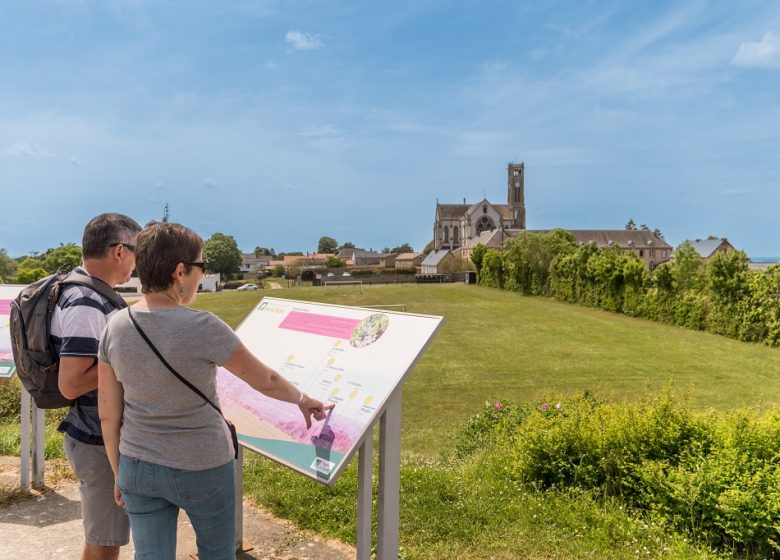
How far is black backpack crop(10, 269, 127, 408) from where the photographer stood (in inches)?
110

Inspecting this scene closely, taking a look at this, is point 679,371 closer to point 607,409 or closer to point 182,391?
point 607,409

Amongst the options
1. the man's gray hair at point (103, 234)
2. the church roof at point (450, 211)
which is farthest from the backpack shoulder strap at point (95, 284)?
the church roof at point (450, 211)

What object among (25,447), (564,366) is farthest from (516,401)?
(25,447)

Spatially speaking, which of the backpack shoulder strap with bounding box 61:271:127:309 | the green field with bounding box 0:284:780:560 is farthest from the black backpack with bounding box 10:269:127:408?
the green field with bounding box 0:284:780:560

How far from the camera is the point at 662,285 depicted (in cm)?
2722

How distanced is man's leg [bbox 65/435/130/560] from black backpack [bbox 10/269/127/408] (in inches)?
11.8

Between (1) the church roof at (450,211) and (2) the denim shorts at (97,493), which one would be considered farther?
(1) the church roof at (450,211)

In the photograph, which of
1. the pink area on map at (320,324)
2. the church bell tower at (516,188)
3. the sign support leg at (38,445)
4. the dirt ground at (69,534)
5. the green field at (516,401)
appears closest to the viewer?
the pink area on map at (320,324)

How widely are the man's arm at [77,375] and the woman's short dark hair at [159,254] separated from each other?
63cm

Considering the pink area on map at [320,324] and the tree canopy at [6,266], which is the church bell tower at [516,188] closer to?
the tree canopy at [6,266]

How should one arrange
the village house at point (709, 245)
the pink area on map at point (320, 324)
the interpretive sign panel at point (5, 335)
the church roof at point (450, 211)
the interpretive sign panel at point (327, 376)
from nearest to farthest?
the interpretive sign panel at point (327, 376)
the pink area on map at point (320, 324)
the interpretive sign panel at point (5, 335)
the village house at point (709, 245)
the church roof at point (450, 211)

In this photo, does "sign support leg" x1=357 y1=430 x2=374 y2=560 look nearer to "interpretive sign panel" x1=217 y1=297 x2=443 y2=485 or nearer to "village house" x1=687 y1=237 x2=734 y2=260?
"interpretive sign panel" x1=217 y1=297 x2=443 y2=485

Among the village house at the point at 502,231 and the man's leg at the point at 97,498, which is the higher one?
the village house at the point at 502,231

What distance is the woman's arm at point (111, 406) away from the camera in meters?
A: 2.33
